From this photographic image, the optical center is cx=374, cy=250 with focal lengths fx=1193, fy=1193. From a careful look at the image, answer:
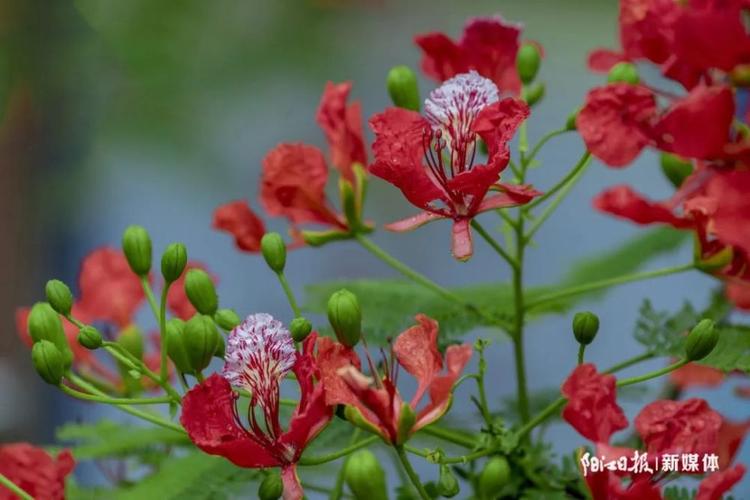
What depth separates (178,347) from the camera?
0.53 m

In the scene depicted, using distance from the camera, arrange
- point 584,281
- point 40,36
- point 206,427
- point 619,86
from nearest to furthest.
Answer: point 206,427 < point 619,86 < point 584,281 < point 40,36

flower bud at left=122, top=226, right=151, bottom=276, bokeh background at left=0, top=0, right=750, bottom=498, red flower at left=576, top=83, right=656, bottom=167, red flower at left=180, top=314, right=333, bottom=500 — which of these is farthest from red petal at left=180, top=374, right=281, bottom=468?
bokeh background at left=0, top=0, right=750, bottom=498

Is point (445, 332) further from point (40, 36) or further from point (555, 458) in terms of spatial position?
point (40, 36)

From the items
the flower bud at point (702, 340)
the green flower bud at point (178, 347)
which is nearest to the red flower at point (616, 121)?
the flower bud at point (702, 340)

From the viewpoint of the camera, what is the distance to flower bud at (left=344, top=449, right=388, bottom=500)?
1.59 ft

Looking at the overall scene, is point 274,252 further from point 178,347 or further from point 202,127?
point 202,127

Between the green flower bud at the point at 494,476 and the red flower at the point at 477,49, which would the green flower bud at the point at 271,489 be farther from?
the red flower at the point at 477,49

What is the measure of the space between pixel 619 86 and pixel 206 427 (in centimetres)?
27

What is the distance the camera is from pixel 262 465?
20.2 inches

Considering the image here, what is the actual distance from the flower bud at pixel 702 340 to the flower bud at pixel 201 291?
0.22 meters

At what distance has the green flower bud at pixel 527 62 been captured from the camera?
25.3 inches

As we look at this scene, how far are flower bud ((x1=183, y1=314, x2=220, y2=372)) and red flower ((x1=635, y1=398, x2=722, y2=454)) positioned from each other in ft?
0.63

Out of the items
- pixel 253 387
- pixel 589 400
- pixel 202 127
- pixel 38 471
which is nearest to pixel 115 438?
pixel 38 471

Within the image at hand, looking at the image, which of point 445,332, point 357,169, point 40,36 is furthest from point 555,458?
point 40,36
